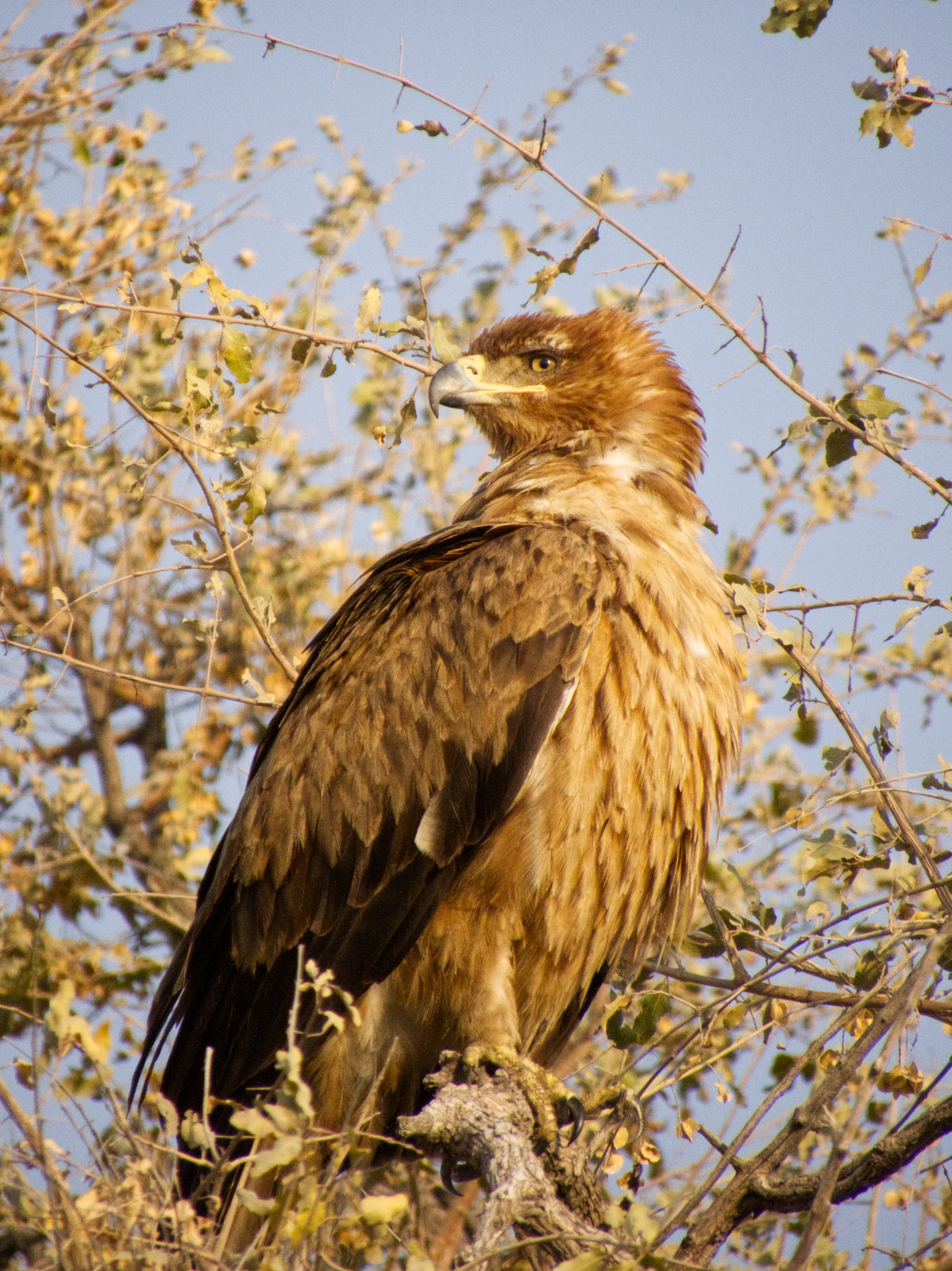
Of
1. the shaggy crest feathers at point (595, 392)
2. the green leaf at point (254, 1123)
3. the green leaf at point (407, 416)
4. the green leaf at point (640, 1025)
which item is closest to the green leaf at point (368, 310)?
the green leaf at point (407, 416)

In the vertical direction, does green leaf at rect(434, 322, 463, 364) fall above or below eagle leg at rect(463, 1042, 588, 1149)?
above

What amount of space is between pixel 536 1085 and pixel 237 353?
2240mm

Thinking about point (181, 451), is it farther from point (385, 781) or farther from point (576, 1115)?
point (576, 1115)

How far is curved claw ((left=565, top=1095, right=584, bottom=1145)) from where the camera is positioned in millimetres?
3223

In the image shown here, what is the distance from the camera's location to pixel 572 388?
4535 millimetres

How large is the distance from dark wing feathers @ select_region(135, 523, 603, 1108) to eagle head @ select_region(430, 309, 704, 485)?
2.77ft

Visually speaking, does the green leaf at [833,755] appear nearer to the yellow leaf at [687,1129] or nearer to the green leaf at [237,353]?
the yellow leaf at [687,1129]

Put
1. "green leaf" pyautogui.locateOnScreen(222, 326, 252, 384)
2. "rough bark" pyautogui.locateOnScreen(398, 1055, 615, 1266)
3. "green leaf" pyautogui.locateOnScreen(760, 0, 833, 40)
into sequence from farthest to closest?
"green leaf" pyautogui.locateOnScreen(222, 326, 252, 384) < "green leaf" pyautogui.locateOnScreen(760, 0, 833, 40) < "rough bark" pyautogui.locateOnScreen(398, 1055, 615, 1266)

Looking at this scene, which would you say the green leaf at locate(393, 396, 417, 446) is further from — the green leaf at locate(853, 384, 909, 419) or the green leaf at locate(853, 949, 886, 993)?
the green leaf at locate(853, 949, 886, 993)

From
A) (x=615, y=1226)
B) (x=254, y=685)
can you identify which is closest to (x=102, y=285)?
(x=254, y=685)

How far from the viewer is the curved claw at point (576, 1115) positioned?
322 centimetres

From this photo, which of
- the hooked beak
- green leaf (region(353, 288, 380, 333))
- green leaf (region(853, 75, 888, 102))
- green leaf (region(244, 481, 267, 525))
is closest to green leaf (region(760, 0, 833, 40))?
green leaf (region(853, 75, 888, 102))

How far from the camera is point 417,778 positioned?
138 inches

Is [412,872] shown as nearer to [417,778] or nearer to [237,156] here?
[417,778]
